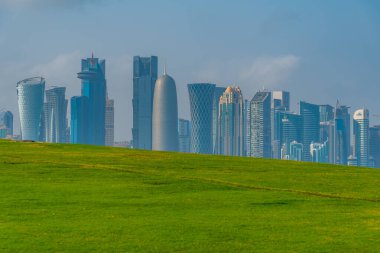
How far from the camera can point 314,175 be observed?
51.2m

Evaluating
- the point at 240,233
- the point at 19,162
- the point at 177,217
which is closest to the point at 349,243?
the point at 240,233

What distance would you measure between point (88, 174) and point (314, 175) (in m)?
13.9

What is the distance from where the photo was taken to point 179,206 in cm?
3547

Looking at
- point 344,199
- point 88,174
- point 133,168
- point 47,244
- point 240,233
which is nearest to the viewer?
point 47,244

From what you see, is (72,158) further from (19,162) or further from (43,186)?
(43,186)

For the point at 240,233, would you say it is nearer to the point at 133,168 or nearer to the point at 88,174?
the point at 88,174

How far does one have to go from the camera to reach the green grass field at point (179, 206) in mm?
28156

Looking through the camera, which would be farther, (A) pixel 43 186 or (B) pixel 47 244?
(A) pixel 43 186

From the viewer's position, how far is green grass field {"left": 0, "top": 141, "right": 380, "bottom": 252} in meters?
28.2

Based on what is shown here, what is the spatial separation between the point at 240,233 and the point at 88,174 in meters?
17.1

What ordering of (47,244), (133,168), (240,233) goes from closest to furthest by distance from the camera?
(47,244) < (240,233) < (133,168)

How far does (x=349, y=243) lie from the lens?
2859cm

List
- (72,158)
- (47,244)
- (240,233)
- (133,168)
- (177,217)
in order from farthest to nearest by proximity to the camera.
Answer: (72,158) < (133,168) < (177,217) < (240,233) < (47,244)

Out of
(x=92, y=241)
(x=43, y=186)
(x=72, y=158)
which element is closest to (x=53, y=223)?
(x=92, y=241)
